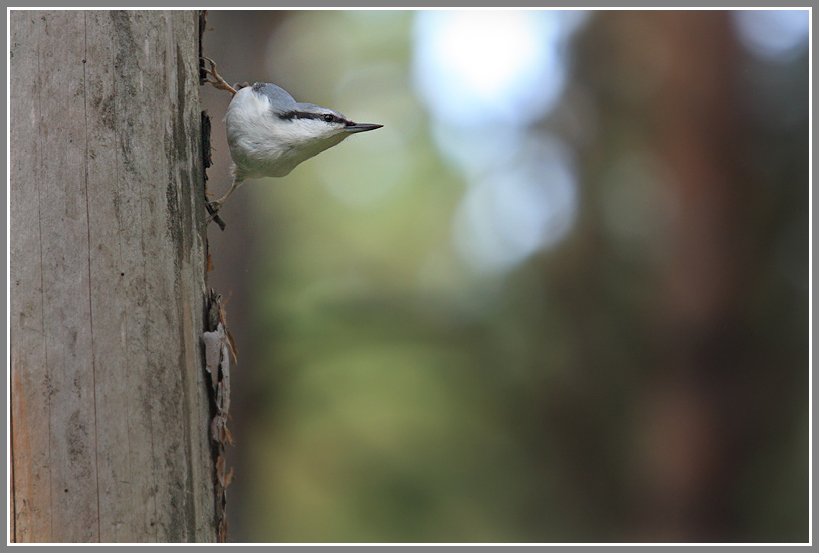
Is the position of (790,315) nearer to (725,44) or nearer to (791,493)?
(791,493)

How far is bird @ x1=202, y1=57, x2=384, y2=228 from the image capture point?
1895 mm

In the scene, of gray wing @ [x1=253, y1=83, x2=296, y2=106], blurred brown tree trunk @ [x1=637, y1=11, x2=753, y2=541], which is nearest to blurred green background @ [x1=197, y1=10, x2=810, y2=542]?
blurred brown tree trunk @ [x1=637, y1=11, x2=753, y2=541]

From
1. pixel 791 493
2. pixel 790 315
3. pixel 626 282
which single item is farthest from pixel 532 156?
pixel 791 493

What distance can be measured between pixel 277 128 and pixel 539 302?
4516 mm

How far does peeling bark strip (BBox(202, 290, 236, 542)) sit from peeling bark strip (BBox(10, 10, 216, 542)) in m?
0.05

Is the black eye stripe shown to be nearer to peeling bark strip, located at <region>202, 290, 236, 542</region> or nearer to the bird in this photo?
the bird

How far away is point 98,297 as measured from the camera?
1.21m

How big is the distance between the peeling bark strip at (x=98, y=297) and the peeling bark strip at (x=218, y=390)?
0.15ft

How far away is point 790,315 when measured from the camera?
4473 millimetres

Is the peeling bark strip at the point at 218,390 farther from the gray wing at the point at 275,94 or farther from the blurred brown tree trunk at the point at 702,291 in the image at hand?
the blurred brown tree trunk at the point at 702,291

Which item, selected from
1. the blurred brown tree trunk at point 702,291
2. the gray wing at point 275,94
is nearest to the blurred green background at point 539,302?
the blurred brown tree trunk at point 702,291

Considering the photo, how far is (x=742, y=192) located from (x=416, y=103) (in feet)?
12.5

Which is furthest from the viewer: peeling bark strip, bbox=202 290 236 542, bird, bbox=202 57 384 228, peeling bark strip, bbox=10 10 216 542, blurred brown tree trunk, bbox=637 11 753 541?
blurred brown tree trunk, bbox=637 11 753 541

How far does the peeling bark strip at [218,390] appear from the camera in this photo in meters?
1.36
